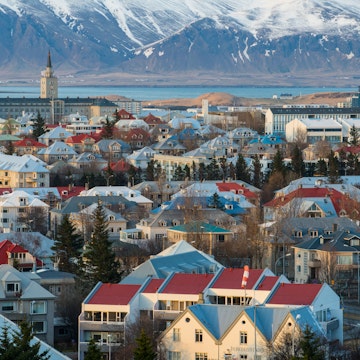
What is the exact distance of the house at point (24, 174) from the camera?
7085 cm

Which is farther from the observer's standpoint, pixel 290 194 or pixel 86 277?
pixel 290 194

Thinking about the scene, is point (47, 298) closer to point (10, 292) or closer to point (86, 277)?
point (10, 292)

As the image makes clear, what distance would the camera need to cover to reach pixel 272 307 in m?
29.8

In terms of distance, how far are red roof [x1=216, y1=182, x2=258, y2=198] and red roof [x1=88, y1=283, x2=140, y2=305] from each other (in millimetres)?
27801

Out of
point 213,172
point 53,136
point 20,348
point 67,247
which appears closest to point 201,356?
point 20,348

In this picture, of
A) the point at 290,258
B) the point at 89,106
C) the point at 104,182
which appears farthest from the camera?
the point at 89,106

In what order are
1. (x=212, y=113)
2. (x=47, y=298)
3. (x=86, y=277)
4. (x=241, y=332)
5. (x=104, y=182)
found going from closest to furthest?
1. (x=241, y=332)
2. (x=47, y=298)
3. (x=86, y=277)
4. (x=104, y=182)
5. (x=212, y=113)

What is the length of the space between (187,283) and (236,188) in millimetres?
29041

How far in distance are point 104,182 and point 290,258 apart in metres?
25.7

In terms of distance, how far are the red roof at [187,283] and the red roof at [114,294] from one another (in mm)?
634

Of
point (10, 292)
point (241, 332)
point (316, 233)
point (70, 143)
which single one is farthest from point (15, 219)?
point (70, 143)

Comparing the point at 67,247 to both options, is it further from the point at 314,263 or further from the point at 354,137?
the point at 354,137

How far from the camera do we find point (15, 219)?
2174 inches

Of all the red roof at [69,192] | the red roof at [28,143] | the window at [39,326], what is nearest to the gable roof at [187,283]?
the window at [39,326]
